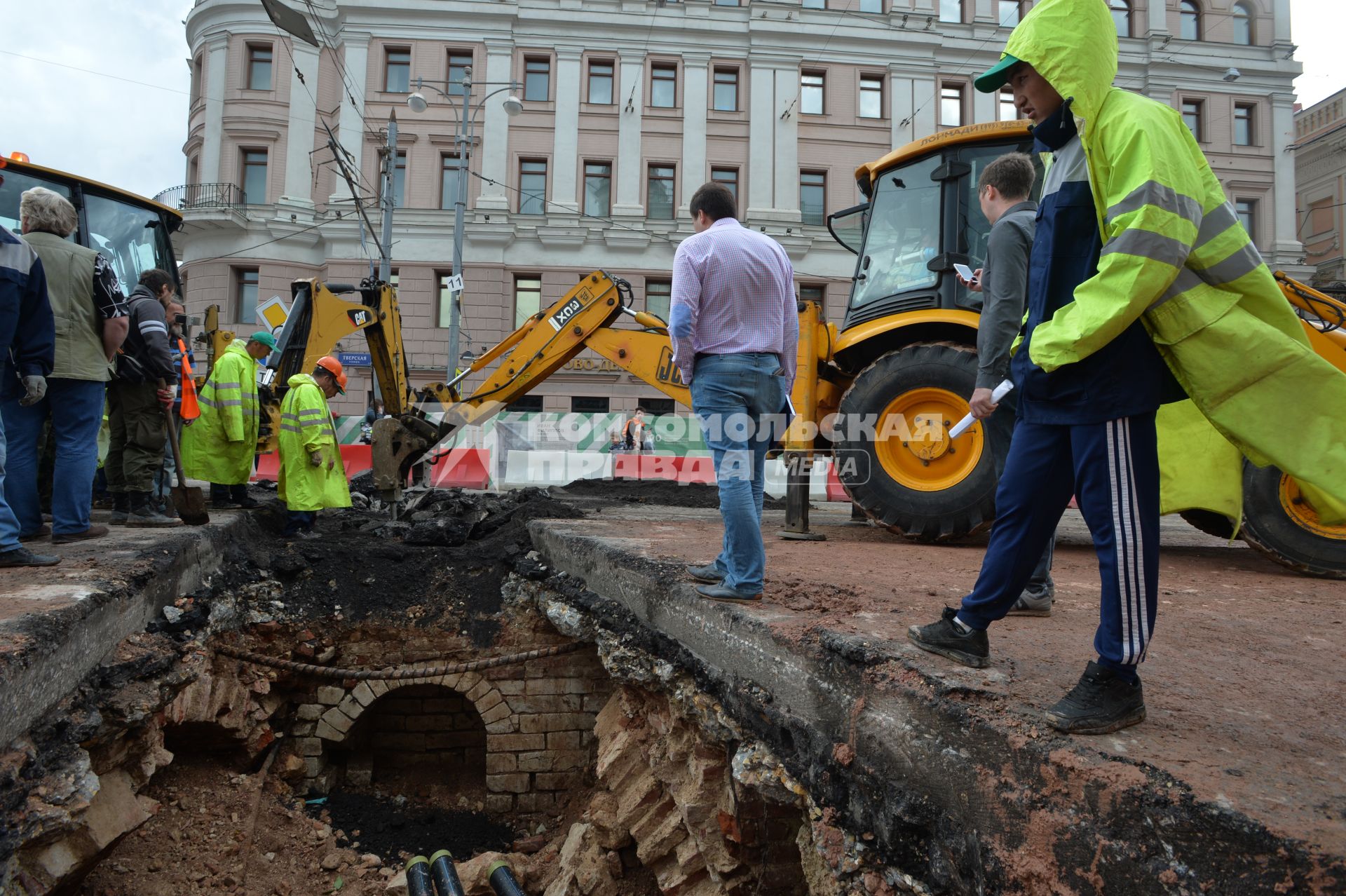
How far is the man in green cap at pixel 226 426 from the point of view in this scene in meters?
5.95

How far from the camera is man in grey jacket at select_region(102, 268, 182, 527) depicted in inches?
196

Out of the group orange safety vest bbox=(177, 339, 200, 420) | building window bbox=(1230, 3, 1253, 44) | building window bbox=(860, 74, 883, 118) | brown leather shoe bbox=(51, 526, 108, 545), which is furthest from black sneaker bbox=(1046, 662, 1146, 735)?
building window bbox=(1230, 3, 1253, 44)

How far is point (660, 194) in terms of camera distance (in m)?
22.4

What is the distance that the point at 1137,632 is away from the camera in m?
1.77

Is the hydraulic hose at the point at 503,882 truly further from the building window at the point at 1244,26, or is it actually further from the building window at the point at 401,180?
the building window at the point at 1244,26

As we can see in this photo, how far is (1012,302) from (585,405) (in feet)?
62.3

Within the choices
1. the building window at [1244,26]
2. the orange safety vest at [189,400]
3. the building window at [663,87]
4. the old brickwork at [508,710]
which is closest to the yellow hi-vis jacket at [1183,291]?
the old brickwork at [508,710]

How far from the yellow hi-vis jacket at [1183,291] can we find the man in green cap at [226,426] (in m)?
5.84

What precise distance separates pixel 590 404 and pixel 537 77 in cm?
933

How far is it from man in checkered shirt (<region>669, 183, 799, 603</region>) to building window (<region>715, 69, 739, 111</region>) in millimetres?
21326

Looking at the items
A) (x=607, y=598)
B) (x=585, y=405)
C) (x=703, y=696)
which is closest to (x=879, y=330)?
(x=607, y=598)

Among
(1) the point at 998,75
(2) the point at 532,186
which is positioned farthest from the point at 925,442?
(2) the point at 532,186

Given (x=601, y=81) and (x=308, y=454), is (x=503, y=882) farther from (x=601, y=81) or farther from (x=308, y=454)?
(x=601, y=81)

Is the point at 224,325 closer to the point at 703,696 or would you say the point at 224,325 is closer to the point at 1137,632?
the point at 703,696
